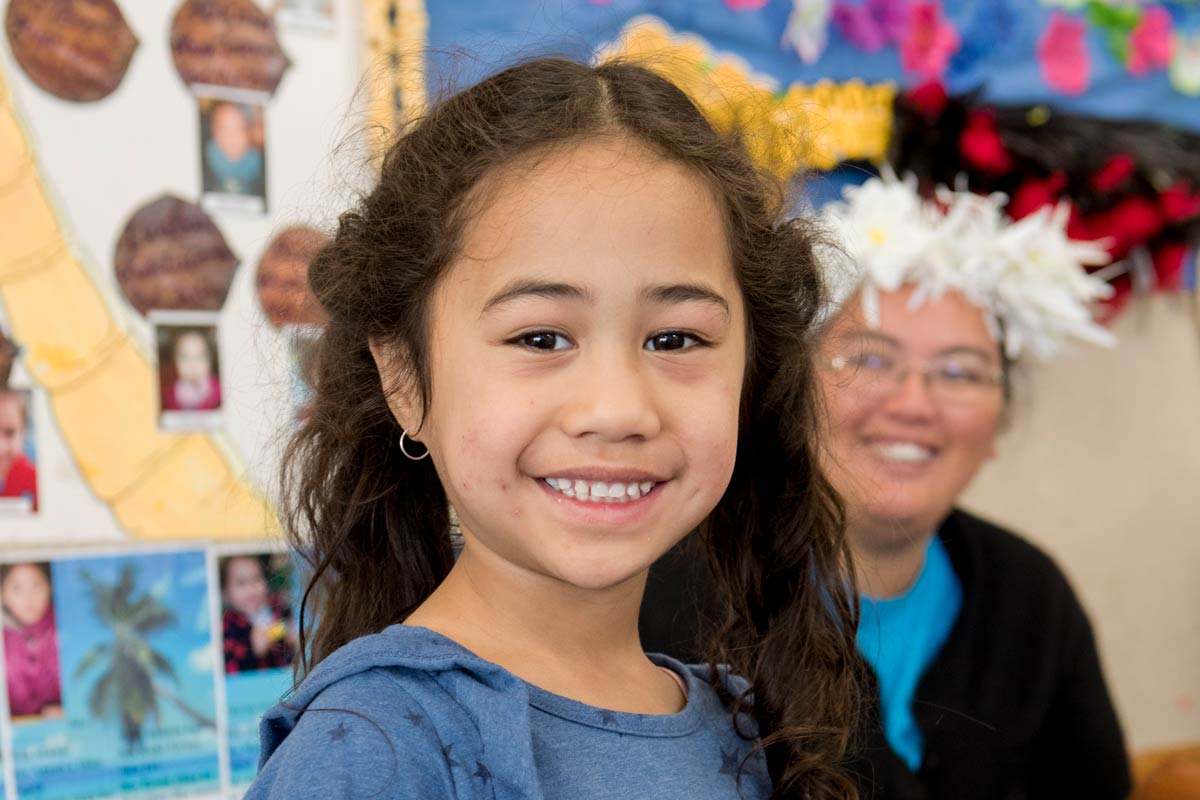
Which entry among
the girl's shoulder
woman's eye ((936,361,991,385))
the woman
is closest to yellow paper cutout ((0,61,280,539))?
the girl's shoulder

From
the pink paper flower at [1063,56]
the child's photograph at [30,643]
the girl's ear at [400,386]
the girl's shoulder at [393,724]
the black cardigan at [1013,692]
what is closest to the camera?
the girl's shoulder at [393,724]

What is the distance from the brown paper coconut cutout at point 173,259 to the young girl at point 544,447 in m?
0.36

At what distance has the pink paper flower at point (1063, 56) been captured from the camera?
7.27ft

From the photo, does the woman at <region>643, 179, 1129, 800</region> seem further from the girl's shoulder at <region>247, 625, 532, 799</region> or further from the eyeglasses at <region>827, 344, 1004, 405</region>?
the girl's shoulder at <region>247, 625, 532, 799</region>

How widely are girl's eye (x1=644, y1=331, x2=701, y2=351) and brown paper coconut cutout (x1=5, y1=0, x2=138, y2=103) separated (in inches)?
29.6

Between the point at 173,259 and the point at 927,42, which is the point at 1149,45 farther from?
the point at 173,259

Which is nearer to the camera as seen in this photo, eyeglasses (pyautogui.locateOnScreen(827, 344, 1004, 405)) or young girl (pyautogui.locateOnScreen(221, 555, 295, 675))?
young girl (pyautogui.locateOnScreen(221, 555, 295, 675))

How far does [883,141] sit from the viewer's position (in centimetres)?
201

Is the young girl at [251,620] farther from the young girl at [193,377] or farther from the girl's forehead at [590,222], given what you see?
the girl's forehead at [590,222]

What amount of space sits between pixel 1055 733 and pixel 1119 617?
30.0 inches

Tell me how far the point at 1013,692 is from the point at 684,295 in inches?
40.0

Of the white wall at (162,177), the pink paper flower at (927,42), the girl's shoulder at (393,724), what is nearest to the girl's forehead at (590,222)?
the girl's shoulder at (393,724)

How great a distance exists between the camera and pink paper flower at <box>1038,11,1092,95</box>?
2.22m

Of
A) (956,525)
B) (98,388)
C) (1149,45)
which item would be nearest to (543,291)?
(98,388)
